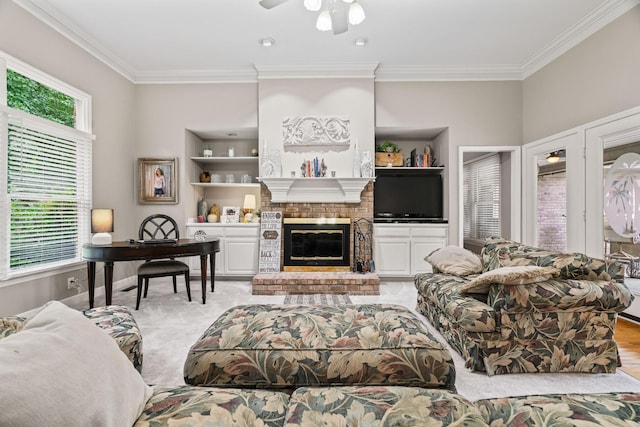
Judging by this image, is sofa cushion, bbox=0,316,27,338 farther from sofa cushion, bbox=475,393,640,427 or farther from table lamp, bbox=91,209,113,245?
table lamp, bbox=91,209,113,245

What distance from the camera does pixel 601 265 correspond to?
2053mm

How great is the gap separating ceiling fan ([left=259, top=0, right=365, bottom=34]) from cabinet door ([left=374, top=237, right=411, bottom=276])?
2946mm

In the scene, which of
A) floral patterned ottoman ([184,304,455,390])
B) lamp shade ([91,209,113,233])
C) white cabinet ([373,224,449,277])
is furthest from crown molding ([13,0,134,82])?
white cabinet ([373,224,449,277])

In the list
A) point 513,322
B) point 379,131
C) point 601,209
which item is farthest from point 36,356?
point 379,131

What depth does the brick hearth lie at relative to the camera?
4254 mm

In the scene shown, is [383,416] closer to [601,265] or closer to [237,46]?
[601,265]

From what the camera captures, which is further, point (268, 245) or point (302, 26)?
point (268, 245)

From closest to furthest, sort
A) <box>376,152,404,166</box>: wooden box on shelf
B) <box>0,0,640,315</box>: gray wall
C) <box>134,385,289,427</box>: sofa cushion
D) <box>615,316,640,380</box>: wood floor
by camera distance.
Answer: <box>134,385,289,427</box>: sofa cushion < <box>615,316,640,380</box>: wood floor < <box>0,0,640,315</box>: gray wall < <box>376,152,404,166</box>: wooden box on shelf

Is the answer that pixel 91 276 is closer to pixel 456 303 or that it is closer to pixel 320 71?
pixel 456 303

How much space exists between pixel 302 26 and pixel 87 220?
3.48 m

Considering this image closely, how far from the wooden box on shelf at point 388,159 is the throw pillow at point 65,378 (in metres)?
4.53

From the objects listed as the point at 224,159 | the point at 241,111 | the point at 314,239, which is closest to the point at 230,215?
the point at 224,159

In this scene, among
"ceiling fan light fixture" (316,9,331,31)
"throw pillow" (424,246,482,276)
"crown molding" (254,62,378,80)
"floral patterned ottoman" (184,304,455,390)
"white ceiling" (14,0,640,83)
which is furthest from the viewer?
"crown molding" (254,62,378,80)

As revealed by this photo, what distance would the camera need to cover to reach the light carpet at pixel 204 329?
6.38 feet
